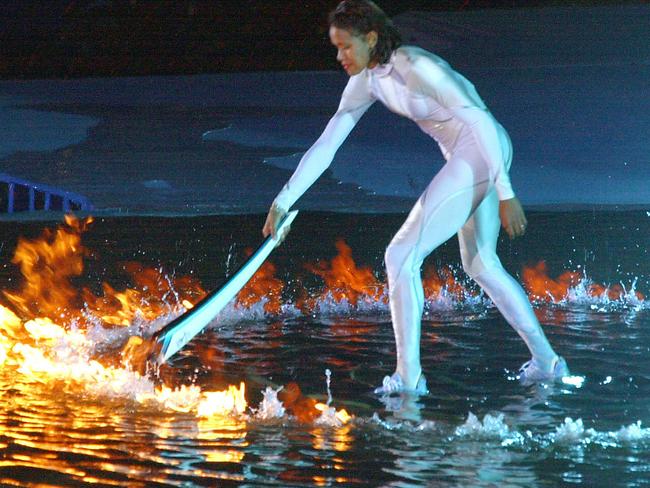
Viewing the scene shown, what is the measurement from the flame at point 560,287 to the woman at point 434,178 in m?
2.75

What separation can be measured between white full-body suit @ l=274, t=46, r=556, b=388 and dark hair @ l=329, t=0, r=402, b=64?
51 mm

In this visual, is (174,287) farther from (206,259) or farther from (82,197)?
(82,197)

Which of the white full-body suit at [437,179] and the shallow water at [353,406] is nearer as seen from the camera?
the shallow water at [353,406]

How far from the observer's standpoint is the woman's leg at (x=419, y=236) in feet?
19.5

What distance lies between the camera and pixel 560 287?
923 centimetres

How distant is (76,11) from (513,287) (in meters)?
18.5

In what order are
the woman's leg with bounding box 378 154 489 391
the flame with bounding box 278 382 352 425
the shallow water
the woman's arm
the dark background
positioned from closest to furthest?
the shallow water → the flame with bounding box 278 382 352 425 → the woman's leg with bounding box 378 154 489 391 → the woman's arm → the dark background

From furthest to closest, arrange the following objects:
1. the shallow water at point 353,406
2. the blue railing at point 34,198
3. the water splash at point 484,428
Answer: the blue railing at point 34,198, the water splash at point 484,428, the shallow water at point 353,406

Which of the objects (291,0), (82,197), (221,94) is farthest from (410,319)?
(291,0)

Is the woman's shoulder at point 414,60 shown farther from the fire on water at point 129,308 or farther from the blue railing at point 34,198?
the blue railing at point 34,198

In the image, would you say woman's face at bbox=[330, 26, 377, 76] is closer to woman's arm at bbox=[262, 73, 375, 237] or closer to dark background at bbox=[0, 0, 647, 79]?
woman's arm at bbox=[262, 73, 375, 237]

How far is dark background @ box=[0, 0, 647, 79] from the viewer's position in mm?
22562

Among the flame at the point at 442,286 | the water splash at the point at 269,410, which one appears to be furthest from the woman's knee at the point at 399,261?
the flame at the point at 442,286

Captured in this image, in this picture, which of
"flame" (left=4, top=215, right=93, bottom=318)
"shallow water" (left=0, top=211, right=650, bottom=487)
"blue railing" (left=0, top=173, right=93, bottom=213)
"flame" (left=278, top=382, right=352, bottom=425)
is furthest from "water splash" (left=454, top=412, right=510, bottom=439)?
"blue railing" (left=0, top=173, right=93, bottom=213)
